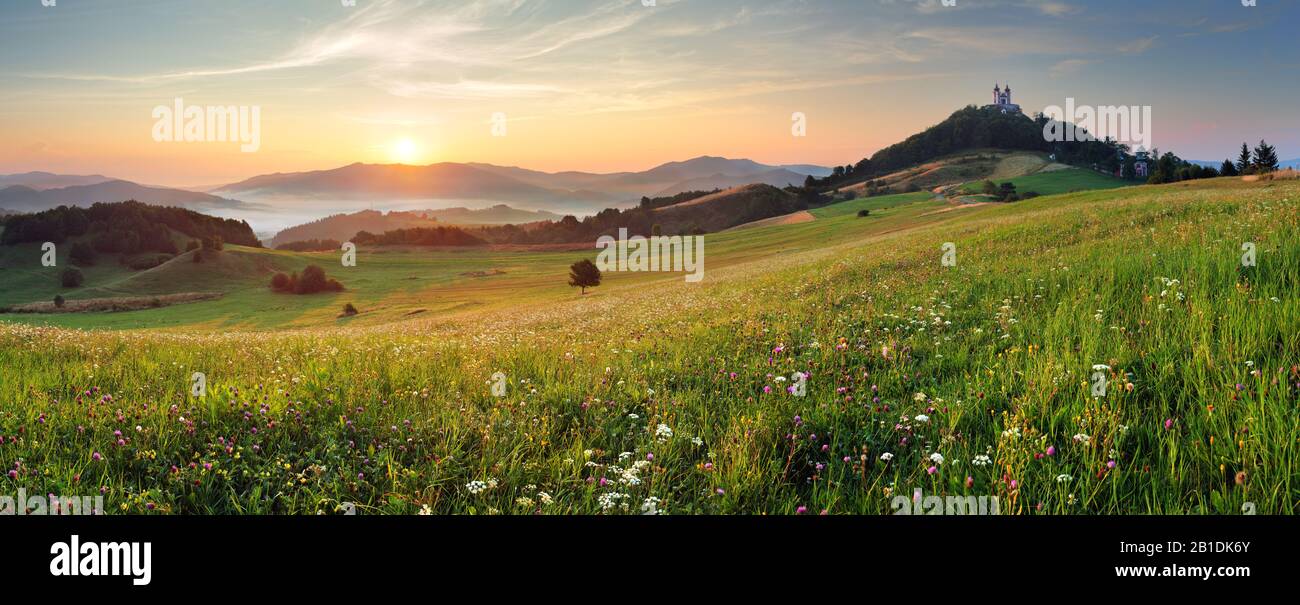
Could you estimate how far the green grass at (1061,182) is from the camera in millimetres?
133875

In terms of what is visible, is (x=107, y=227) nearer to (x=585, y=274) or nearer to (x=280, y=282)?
(x=280, y=282)

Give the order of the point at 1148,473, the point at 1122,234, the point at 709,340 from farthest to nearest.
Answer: the point at 1122,234 → the point at 709,340 → the point at 1148,473

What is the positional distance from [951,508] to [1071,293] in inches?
281

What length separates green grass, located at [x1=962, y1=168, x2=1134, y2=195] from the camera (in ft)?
439

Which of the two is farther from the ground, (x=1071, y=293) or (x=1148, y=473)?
(x=1071, y=293)

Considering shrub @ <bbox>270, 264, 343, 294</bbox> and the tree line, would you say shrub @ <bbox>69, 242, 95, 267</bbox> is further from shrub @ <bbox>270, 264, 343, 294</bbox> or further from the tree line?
shrub @ <bbox>270, 264, 343, 294</bbox>

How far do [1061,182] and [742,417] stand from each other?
569 ft

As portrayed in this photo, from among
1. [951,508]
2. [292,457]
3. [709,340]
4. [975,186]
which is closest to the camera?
[951,508]

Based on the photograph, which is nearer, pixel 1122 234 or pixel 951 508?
pixel 951 508

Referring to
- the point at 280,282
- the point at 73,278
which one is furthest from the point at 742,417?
the point at 73,278
